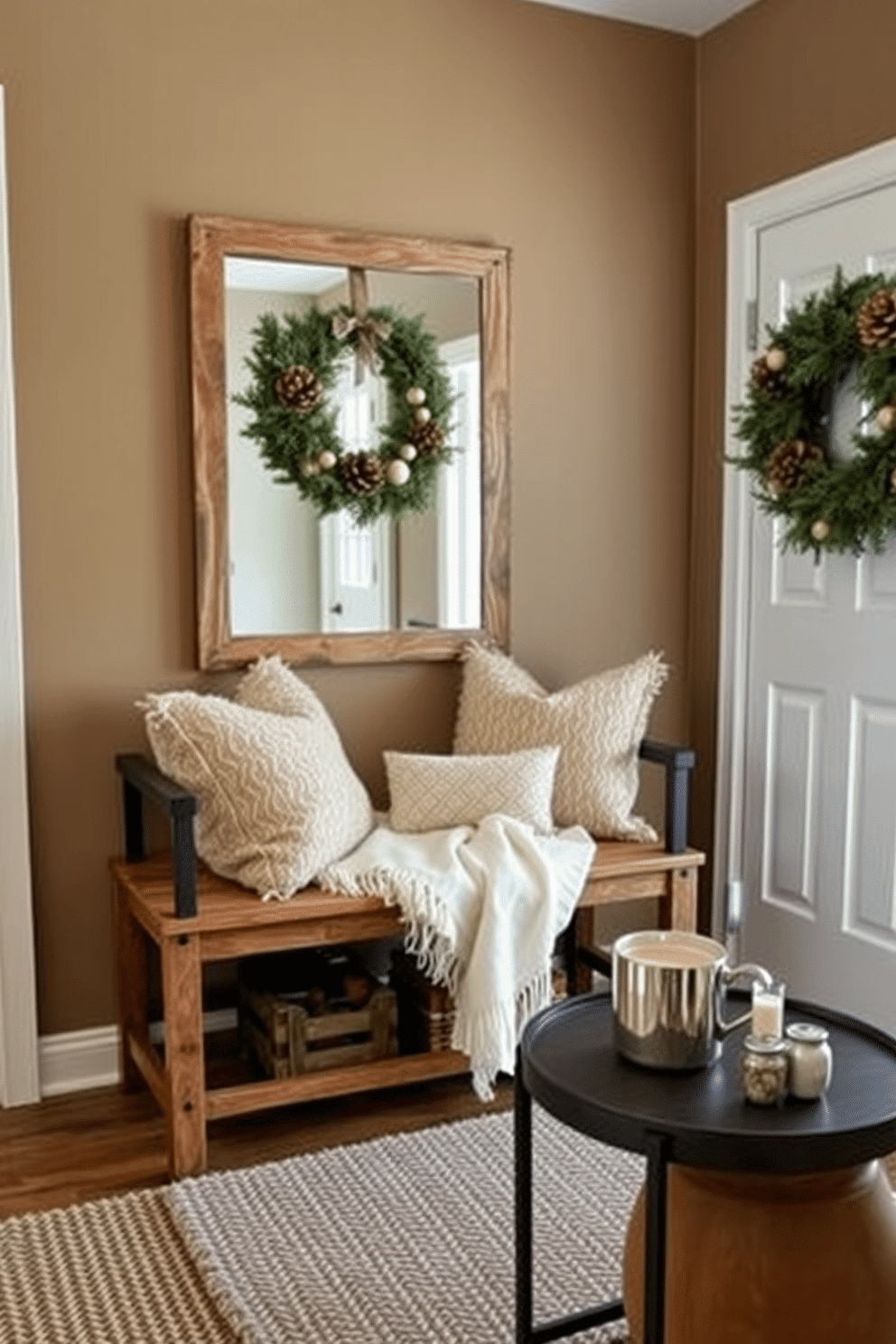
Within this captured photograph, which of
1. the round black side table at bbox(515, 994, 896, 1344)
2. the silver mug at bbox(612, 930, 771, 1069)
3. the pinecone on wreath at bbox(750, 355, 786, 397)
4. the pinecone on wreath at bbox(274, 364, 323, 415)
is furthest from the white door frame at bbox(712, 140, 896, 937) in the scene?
the silver mug at bbox(612, 930, 771, 1069)

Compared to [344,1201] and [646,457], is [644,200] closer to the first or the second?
[646,457]

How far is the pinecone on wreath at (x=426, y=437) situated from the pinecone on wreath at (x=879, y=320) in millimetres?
1002

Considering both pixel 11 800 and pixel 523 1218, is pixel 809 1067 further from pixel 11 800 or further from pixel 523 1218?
pixel 11 800

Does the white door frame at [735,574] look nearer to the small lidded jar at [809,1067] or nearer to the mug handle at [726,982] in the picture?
the mug handle at [726,982]

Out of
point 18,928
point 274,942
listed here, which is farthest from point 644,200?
point 18,928

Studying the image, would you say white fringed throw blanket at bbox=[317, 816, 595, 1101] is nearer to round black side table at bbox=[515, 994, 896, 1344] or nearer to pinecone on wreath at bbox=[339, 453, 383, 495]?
round black side table at bbox=[515, 994, 896, 1344]

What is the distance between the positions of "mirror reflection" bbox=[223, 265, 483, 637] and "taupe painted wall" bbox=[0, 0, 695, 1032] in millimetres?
122

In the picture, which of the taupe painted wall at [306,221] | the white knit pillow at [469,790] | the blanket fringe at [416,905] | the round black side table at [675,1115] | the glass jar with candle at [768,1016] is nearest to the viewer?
A: the round black side table at [675,1115]

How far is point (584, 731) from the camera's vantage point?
9.62ft

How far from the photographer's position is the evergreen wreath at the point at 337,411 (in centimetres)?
285

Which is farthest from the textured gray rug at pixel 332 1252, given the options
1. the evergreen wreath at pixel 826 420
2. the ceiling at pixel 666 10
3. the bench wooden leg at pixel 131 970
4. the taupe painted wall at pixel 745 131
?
the ceiling at pixel 666 10

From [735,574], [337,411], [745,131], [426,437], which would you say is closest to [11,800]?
[337,411]

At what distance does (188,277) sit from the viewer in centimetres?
275

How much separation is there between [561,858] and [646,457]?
126 centimetres
